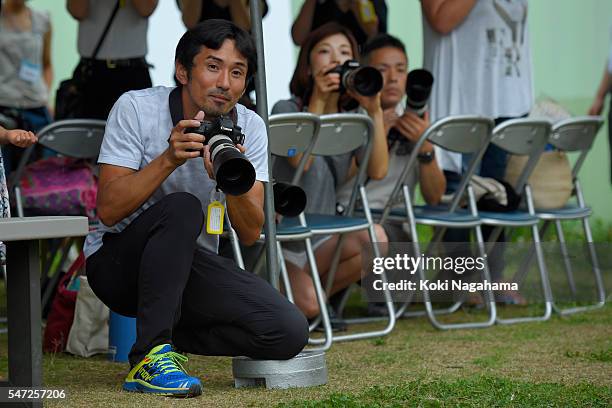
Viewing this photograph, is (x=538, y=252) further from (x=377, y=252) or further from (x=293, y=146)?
(x=293, y=146)

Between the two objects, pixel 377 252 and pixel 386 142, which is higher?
pixel 386 142

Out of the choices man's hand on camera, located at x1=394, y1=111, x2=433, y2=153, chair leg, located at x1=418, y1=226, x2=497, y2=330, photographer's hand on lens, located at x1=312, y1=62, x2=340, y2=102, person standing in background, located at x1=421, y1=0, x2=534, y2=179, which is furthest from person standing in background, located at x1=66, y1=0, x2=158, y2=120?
chair leg, located at x1=418, y1=226, x2=497, y2=330

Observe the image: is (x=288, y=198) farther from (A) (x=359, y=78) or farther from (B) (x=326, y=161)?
(B) (x=326, y=161)

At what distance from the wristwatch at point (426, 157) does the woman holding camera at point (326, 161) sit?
0.23 metres

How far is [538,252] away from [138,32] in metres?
2.01

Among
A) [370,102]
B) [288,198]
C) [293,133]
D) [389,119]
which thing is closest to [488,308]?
[389,119]

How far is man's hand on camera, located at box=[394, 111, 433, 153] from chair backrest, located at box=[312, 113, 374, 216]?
0.32m

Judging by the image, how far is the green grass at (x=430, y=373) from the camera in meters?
3.21

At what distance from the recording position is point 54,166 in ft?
15.6

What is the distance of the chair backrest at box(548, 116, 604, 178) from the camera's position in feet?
17.4

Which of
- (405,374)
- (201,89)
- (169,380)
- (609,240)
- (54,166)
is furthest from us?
(609,240)

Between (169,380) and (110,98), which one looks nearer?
(169,380)

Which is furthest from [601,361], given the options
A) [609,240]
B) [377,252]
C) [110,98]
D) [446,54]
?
[609,240]

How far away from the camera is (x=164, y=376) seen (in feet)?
10.5
